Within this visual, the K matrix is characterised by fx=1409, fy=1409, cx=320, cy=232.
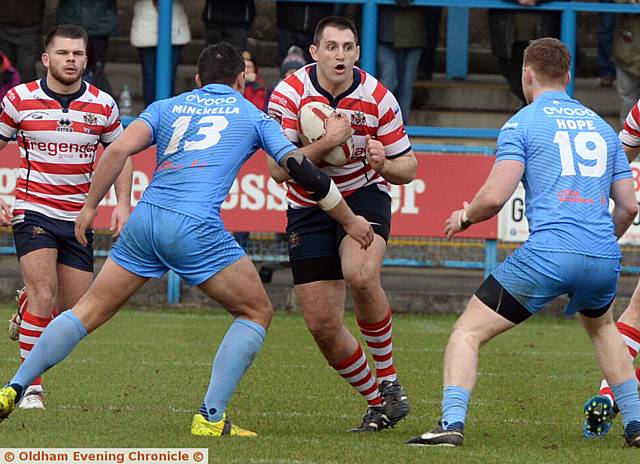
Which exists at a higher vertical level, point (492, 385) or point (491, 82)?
point (491, 82)

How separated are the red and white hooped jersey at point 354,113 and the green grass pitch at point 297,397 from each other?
1.47 m

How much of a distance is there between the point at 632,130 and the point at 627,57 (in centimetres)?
756

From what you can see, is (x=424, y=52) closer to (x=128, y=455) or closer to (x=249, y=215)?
(x=249, y=215)

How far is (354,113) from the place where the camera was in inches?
316

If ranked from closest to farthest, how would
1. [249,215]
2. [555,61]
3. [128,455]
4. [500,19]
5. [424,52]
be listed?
[128,455] → [555,61] → [249,215] → [500,19] → [424,52]

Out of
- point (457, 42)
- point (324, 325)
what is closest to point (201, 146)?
point (324, 325)

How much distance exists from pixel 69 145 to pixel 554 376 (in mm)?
4064

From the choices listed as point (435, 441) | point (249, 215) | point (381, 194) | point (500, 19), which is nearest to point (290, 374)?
point (381, 194)

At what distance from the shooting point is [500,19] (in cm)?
1559

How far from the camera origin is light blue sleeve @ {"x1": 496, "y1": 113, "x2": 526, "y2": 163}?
A: 6859mm

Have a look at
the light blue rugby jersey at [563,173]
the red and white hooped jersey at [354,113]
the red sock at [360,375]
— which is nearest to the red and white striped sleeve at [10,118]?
the red and white hooped jersey at [354,113]

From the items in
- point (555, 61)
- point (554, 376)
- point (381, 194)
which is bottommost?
point (554, 376)

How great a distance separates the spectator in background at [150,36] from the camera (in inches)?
614

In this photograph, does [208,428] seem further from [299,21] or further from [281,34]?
[281,34]
